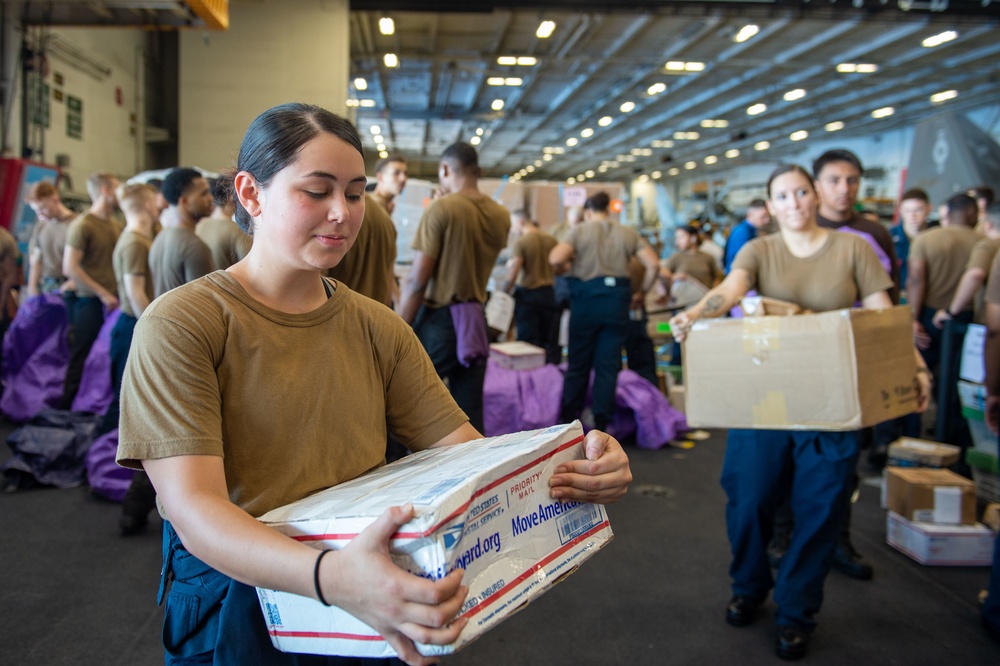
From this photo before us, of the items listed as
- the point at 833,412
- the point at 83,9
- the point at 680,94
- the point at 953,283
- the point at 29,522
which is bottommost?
the point at 29,522

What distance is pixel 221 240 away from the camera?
10.8ft

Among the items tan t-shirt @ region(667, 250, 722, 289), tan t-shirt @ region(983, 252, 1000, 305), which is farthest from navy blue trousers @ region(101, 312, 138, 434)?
tan t-shirt @ region(667, 250, 722, 289)

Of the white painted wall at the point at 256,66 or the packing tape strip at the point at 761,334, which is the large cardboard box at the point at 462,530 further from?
the white painted wall at the point at 256,66

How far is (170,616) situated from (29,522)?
9.43 feet

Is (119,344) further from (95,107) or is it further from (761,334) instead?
(95,107)

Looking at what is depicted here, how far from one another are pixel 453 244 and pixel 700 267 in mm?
4374

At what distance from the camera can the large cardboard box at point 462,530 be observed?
776 mm

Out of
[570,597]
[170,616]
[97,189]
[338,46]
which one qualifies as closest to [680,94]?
[338,46]

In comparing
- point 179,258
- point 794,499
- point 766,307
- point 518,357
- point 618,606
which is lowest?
point 618,606

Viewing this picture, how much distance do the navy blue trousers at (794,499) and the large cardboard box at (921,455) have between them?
1653mm

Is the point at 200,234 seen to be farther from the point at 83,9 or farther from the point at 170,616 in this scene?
the point at 83,9

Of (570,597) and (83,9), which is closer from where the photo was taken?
(570,597)

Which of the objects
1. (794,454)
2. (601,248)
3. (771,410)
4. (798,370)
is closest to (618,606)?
(794,454)

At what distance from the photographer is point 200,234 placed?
3533 millimetres
